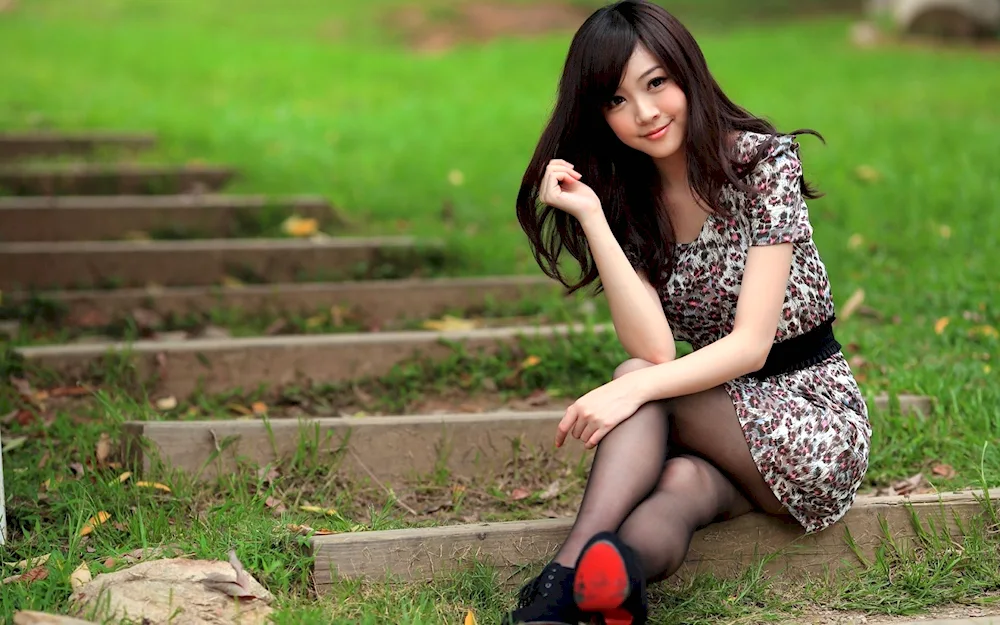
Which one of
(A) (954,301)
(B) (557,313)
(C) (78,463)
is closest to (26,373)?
(C) (78,463)

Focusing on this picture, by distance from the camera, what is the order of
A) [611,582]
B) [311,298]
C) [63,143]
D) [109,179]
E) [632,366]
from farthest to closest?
[63,143], [109,179], [311,298], [632,366], [611,582]

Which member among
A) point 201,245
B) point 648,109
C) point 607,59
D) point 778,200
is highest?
point 607,59

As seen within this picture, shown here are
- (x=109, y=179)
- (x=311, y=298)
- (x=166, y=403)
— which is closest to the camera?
(x=166, y=403)

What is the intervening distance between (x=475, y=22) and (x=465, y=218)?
10.8 metres

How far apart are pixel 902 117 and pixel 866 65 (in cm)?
327

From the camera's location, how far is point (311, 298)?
15.5ft

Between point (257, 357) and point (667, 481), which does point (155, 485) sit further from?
point (667, 481)

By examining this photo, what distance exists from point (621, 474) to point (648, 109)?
2.90 ft

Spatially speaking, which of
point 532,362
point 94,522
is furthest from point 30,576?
point 532,362

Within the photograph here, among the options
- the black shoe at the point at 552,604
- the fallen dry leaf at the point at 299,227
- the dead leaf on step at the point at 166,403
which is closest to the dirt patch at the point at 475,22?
the fallen dry leaf at the point at 299,227

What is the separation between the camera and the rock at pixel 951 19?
1208cm

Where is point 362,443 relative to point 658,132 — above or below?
below

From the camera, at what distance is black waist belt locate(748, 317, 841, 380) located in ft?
9.46

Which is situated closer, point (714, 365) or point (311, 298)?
point (714, 365)
